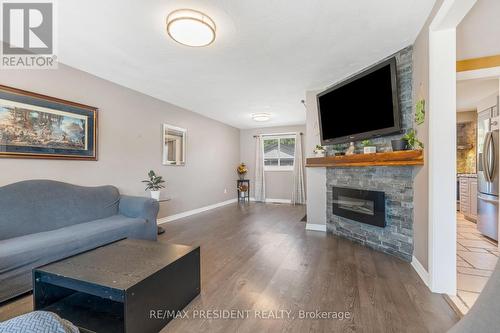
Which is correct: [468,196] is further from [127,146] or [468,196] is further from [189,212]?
[127,146]

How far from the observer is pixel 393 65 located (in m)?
2.40

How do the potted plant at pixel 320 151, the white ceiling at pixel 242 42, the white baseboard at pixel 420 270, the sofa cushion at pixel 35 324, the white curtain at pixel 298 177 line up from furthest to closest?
the white curtain at pixel 298 177, the potted plant at pixel 320 151, the white baseboard at pixel 420 270, the white ceiling at pixel 242 42, the sofa cushion at pixel 35 324

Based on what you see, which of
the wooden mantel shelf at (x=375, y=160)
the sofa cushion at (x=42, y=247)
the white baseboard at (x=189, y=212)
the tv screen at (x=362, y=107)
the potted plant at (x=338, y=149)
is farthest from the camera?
the white baseboard at (x=189, y=212)

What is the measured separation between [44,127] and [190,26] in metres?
2.19

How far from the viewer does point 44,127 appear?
265cm

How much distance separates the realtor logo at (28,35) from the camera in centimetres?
194

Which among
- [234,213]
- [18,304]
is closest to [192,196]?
[234,213]

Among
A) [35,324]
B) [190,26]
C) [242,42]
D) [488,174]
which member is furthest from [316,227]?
[35,324]

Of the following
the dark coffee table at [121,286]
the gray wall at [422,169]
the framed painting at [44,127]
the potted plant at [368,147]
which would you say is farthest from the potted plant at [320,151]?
the framed painting at [44,127]

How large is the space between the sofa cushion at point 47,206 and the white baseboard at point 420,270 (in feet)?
12.0

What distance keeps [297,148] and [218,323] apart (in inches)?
222

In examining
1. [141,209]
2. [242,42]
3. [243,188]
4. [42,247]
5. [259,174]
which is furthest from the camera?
[243,188]

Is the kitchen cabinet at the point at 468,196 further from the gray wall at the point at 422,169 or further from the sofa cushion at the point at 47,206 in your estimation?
the sofa cushion at the point at 47,206

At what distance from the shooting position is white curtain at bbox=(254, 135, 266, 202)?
7012 millimetres
